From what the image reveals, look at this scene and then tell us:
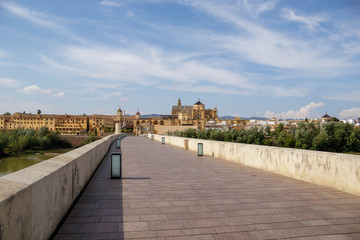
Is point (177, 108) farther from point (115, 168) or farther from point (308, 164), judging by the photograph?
point (308, 164)

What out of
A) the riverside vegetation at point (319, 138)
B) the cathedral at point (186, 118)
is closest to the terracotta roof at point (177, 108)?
the cathedral at point (186, 118)

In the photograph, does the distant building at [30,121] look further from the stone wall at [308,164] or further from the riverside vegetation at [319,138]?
the stone wall at [308,164]

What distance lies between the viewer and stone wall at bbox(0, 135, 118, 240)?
2132mm

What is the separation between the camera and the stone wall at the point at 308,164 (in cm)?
531

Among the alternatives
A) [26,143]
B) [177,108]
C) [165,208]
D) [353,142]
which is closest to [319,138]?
[353,142]

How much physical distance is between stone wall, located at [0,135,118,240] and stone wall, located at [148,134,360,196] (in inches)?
196

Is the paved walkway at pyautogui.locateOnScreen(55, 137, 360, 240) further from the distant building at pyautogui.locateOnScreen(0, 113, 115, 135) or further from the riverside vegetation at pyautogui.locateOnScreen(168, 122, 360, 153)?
the distant building at pyautogui.locateOnScreen(0, 113, 115, 135)

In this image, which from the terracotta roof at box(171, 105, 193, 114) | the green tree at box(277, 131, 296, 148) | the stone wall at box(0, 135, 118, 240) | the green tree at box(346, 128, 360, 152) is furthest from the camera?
the terracotta roof at box(171, 105, 193, 114)

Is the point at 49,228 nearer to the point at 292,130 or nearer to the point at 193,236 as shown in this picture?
the point at 193,236

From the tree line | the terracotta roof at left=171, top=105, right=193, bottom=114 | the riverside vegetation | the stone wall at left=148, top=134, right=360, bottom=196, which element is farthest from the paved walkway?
the terracotta roof at left=171, top=105, right=193, bottom=114

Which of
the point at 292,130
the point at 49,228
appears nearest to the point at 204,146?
the point at 49,228

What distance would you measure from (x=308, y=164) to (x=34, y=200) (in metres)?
5.84

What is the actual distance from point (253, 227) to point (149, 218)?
4.61 ft

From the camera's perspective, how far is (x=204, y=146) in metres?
13.6
